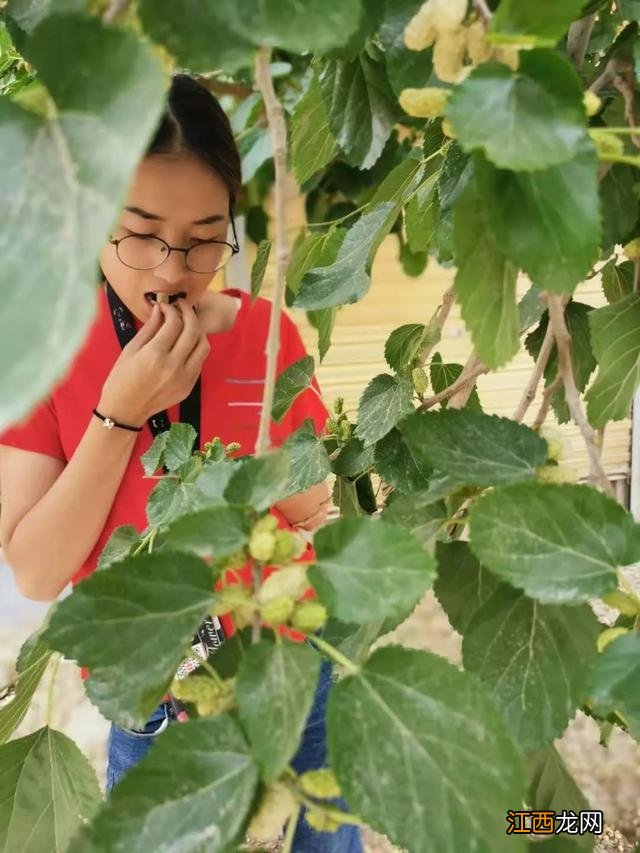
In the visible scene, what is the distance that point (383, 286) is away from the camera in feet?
5.31

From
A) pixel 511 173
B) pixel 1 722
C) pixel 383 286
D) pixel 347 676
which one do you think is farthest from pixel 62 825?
pixel 383 286

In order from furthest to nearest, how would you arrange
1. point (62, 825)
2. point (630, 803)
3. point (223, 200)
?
point (630, 803)
point (223, 200)
point (62, 825)

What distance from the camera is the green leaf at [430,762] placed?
7.0 inches

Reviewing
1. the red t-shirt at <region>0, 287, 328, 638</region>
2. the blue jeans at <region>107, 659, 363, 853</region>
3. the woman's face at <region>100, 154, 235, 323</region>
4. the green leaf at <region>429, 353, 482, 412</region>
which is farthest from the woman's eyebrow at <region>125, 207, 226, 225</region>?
the blue jeans at <region>107, 659, 363, 853</region>

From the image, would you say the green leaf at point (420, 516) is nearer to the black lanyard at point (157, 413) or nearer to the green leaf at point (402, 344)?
the green leaf at point (402, 344)

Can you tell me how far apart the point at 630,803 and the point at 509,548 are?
102 centimetres

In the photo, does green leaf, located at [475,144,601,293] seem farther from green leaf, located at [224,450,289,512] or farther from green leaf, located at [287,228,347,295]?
green leaf, located at [287,228,347,295]

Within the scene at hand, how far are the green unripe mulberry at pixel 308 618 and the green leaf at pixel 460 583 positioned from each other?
12 cm

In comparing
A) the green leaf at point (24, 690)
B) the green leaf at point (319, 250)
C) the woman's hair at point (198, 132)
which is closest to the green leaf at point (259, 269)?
the green leaf at point (319, 250)

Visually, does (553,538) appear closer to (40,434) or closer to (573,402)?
(573,402)

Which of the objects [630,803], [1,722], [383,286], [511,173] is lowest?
[630,803]

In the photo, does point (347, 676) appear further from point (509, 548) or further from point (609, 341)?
point (609, 341)

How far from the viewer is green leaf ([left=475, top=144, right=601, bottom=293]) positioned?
19 cm

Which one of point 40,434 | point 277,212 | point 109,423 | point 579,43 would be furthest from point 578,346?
point 40,434
